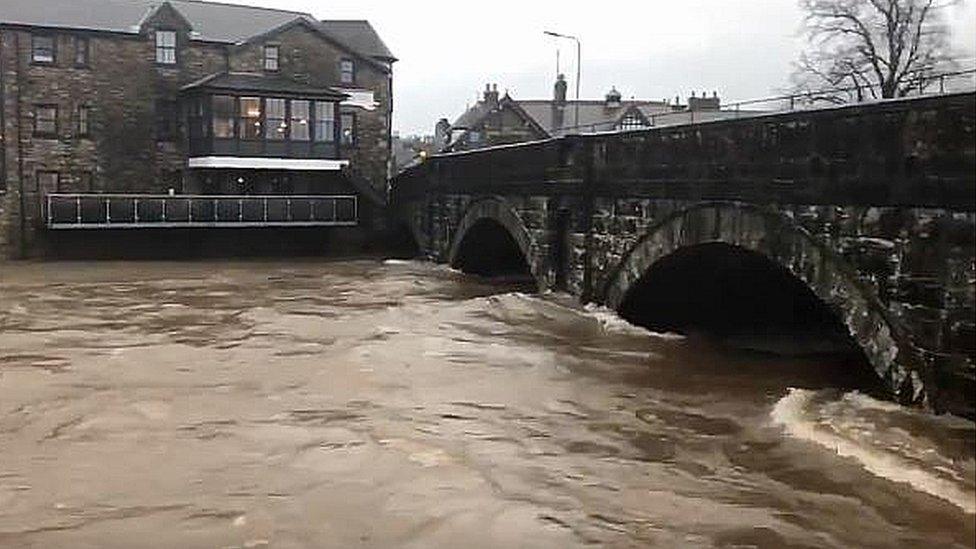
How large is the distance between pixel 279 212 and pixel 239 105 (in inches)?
189

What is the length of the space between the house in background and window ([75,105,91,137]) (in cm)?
2600

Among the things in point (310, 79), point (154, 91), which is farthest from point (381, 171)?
point (154, 91)

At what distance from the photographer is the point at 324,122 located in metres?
41.1

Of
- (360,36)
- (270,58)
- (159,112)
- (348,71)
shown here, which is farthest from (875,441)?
(360,36)

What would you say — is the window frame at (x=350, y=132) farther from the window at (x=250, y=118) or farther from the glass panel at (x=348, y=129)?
the window at (x=250, y=118)

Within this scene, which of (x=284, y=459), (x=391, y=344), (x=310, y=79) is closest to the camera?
(x=284, y=459)

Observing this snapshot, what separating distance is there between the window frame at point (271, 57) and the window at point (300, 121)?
10.4ft

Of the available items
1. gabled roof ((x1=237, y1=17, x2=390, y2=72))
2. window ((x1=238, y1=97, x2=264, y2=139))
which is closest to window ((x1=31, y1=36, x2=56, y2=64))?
gabled roof ((x1=237, y1=17, x2=390, y2=72))

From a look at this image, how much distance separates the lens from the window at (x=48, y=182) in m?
38.6

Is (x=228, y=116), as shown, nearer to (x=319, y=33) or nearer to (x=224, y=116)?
(x=224, y=116)

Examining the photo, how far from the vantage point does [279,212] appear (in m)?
38.5

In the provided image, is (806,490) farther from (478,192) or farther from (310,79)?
(310,79)

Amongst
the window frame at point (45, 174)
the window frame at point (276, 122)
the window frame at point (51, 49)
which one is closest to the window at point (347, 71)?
the window frame at point (276, 122)

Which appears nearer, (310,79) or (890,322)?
(890,322)
